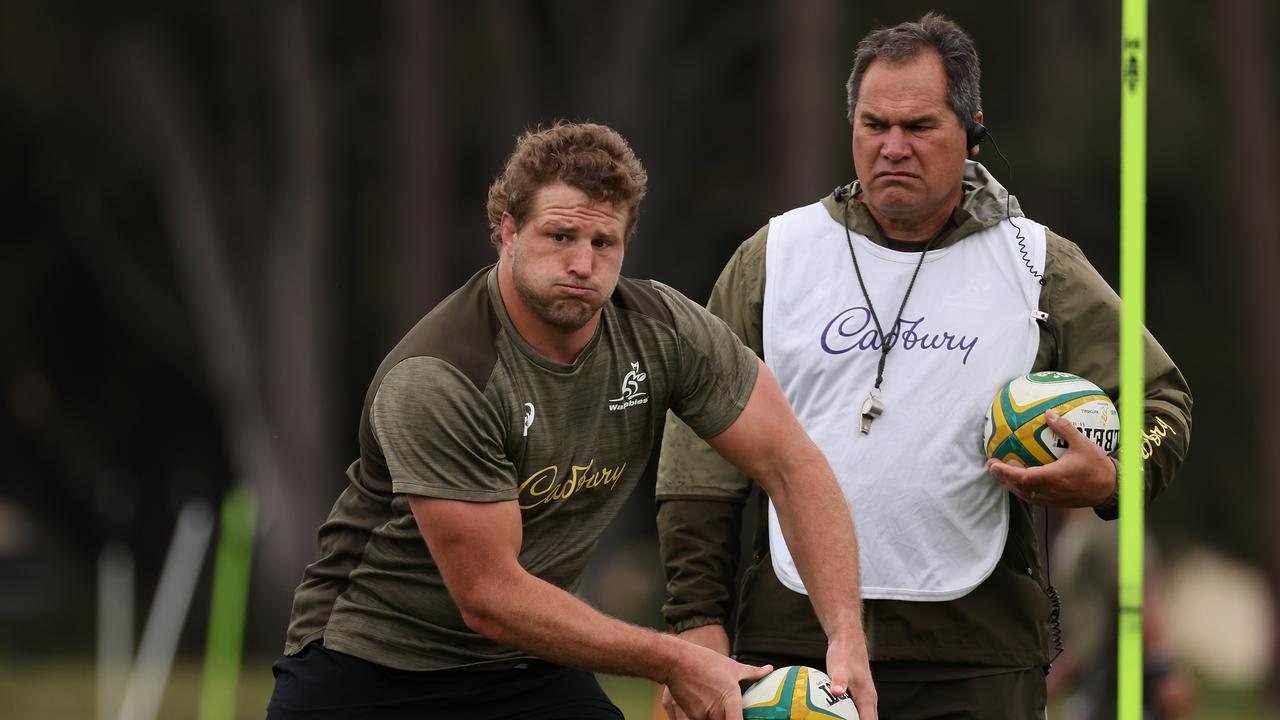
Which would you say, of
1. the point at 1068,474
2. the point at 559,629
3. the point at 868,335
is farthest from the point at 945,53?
the point at 559,629

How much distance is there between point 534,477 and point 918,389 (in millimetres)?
1117

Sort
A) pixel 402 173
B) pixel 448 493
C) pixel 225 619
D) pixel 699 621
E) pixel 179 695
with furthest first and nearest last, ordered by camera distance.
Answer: pixel 402 173
pixel 179 695
pixel 225 619
pixel 699 621
pixel 448 493

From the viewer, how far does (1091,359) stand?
16.8 feet

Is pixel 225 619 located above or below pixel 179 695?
above

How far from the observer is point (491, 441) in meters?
4.49

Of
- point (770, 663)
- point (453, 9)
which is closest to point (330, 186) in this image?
point (453, 9)

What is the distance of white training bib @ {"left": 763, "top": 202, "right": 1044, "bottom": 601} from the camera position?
5.12 meters

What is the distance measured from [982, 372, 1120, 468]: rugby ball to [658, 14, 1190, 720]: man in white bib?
0.43 ft

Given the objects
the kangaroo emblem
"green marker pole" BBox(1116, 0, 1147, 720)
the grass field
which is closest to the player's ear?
the kangaroo emblem

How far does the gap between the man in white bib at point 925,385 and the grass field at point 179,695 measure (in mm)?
9809

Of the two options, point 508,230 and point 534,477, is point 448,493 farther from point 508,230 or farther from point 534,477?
point 508,230

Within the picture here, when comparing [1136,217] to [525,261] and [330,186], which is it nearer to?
[525,261]

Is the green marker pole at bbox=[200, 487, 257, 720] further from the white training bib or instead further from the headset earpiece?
the headset earpiece

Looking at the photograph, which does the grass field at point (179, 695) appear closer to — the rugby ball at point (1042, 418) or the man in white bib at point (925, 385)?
the man in white bib at point (925, 385)
